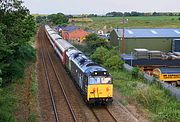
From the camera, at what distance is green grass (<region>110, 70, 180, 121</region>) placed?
824 inches

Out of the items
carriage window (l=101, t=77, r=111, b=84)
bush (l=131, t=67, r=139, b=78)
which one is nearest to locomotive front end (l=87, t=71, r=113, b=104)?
carriage window (l=101, t=77, r=111, b=84)

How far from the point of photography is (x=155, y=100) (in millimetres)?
23953

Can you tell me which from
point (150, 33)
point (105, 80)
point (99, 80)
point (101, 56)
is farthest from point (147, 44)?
point (99, 80)

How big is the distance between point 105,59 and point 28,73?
1005 centimetres

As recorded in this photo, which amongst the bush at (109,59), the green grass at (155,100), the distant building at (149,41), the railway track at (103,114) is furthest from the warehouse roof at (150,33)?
the railway track at (103,114)

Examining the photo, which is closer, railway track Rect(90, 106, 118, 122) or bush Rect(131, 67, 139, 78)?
railway track Rect(90, 106, 118, 122)

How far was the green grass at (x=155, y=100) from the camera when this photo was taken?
2094 cm

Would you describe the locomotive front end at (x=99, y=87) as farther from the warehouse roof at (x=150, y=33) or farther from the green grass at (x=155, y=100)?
the warehouse roof at (x=150, y=33)

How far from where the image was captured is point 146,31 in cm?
6106

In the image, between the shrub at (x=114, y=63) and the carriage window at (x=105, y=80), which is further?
the shrub at (x=114, y=63)

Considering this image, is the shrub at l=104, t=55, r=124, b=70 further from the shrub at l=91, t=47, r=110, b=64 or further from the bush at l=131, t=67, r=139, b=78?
the bush at l=131, t=67, r=139, b=78

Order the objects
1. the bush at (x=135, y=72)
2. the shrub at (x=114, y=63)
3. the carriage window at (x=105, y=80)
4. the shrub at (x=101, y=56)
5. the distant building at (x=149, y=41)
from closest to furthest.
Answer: the carriage window at (x=105, y=80), the bush at (x=135, y=72), the shrub at (x=114, y=63), the shrub at (x=101, y=56), the distant building at (x=149, y=41)

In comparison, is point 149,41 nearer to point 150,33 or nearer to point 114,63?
point 150,33

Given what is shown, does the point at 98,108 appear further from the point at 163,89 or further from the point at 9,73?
the point at 9,73
